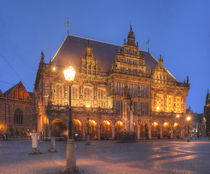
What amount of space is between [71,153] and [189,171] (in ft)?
15.6

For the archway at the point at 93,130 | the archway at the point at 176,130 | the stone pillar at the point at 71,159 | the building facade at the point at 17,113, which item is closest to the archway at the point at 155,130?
the archway at the point at 176,130

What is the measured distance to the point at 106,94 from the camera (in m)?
39.6

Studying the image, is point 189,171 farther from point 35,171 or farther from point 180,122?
point 180,122

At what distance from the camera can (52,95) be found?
114 ft

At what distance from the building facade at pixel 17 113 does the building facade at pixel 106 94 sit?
1550 centimetres

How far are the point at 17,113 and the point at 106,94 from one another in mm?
28320

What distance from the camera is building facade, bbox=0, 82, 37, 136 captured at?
5172cm

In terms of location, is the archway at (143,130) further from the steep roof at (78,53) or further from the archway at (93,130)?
the steep roof at (78,53)

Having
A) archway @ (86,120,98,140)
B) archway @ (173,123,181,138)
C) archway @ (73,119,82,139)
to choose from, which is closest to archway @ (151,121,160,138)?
archway @ (173,123,181,138)

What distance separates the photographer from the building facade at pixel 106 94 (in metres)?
34.5

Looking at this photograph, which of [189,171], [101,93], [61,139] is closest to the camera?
[189,171]

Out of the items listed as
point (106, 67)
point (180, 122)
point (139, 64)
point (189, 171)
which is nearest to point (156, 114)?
point (180, 122)

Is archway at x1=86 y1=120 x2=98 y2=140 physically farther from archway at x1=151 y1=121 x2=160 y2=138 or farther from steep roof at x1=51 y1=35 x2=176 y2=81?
archway at x1=151 y1=121 x2=160 y2=138

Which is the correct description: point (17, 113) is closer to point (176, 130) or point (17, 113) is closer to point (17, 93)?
point (17, 93)
